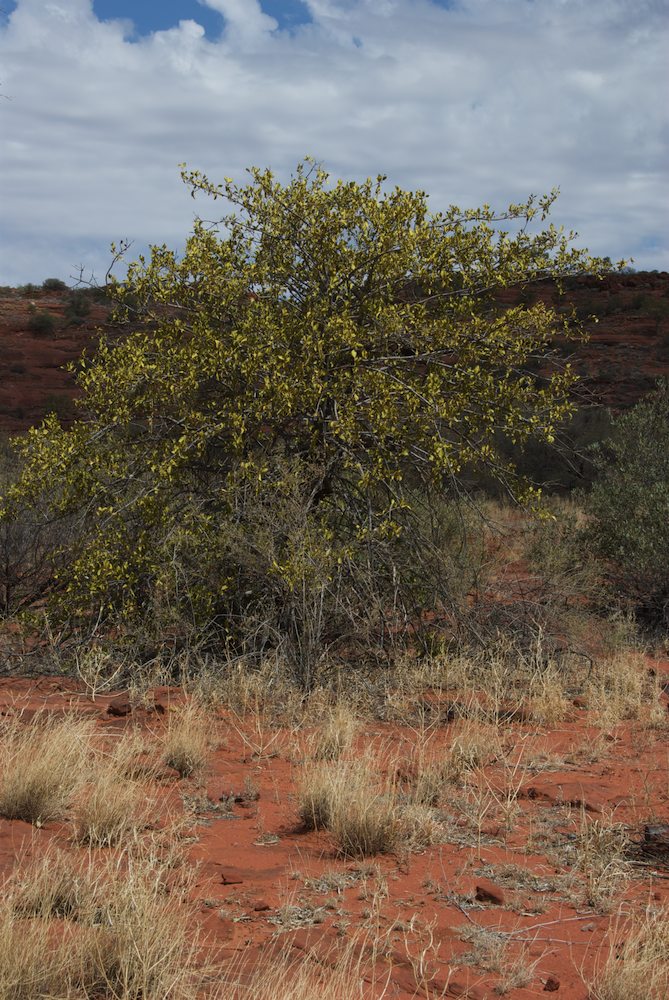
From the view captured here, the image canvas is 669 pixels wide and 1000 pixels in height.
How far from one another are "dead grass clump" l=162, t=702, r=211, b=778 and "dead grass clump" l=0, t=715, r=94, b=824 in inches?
18.3

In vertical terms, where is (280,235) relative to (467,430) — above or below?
above

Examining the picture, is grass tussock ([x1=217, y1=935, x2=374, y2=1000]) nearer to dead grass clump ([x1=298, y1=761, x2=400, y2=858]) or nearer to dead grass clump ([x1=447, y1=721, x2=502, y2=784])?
dead grass clump ([x1=298, y1=761, x2=400, y2=858])

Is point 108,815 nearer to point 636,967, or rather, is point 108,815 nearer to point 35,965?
point 35,965

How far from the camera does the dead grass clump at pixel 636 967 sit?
2.78 m

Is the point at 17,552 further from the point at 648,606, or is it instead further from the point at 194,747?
the point at 648,606

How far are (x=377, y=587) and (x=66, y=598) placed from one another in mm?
2430

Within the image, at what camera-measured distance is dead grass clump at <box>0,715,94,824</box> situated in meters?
4.16

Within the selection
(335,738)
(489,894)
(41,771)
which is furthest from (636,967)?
(335,738)

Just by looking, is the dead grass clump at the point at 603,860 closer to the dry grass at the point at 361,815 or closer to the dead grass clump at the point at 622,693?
the dry grass at the point at 361,815

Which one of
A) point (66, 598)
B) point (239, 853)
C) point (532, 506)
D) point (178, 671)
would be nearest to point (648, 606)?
point (532, 506)

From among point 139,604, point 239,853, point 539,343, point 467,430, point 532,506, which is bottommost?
point 239,853

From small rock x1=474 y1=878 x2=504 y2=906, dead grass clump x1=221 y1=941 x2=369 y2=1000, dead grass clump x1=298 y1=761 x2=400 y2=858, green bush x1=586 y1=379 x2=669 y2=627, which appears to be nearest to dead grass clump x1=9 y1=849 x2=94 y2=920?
dead grass clump x1=221 y1=941 x2=369 y2=1000

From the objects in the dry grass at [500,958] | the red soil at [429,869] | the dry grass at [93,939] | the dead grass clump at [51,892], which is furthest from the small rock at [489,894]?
the dead grass clump at [51,892]

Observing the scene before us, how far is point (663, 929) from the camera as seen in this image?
3.15 metres
